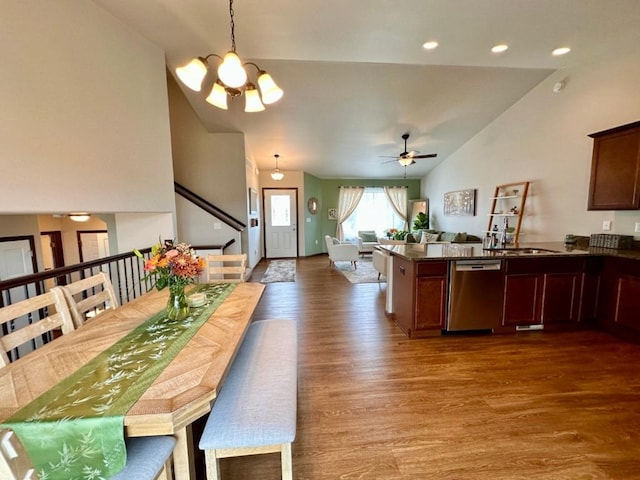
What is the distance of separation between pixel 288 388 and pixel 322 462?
21.5 inches

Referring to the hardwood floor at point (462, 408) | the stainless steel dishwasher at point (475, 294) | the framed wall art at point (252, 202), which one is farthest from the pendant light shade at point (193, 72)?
the framed wall art at point (252, 202)

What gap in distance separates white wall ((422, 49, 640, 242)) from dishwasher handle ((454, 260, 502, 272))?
1.84 meters

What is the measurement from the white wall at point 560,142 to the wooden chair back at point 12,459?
496cm

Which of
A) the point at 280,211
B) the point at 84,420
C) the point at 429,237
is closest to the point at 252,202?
the point at 280,211

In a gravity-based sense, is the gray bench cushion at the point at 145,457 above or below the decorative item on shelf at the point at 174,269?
below

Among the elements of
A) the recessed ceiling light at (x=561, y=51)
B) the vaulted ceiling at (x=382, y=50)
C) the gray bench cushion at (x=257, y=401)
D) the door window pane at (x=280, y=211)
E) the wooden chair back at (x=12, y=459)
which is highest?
the recessed ceiling light at (x=561, y=51)

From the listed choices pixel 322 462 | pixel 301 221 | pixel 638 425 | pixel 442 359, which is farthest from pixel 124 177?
pixel 301 221

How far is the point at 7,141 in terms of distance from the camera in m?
1.98

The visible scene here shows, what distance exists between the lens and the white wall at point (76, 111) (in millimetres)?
2023

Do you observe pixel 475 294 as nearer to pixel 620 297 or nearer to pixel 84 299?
pixel 620 297

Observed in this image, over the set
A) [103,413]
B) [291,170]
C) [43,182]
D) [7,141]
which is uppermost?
[291,170]

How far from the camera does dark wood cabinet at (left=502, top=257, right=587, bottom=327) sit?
2920 mm

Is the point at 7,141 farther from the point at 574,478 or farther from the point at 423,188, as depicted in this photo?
the point at 423,188

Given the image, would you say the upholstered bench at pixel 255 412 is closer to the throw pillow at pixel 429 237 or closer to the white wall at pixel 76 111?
the white wall at pixel 76 111
